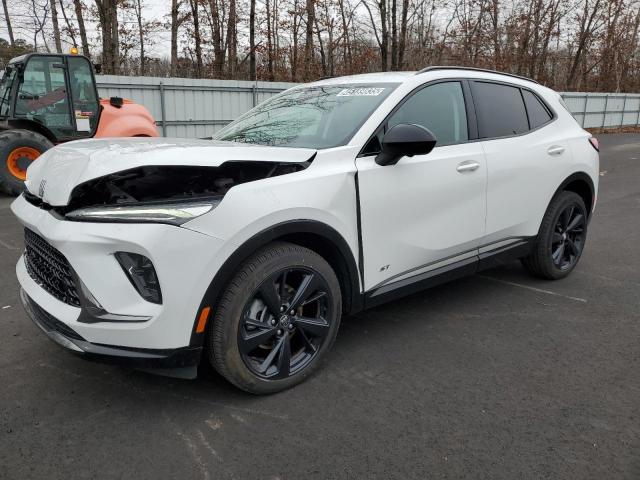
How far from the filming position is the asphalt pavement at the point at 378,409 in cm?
228

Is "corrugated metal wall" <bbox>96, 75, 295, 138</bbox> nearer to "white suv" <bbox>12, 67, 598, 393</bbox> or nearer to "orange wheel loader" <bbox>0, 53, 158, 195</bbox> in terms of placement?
"orange wheel loader" <bbox>0, 53, 158, 195</bbox>

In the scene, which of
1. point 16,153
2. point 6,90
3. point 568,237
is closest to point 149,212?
point 568,237

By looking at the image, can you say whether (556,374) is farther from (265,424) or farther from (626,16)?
(626,16)

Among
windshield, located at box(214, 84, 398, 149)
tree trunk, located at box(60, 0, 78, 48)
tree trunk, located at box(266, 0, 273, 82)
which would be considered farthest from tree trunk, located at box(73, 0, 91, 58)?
windshield, located at box(214, 84, 398, 149)

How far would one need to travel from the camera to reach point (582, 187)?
4785mm

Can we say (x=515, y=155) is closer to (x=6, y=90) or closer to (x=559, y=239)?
(x=559, y=239)

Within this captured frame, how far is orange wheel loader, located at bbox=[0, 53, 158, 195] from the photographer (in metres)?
9.01

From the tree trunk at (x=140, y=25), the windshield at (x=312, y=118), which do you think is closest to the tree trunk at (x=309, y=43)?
the tree trunk at (x=140, y=25)

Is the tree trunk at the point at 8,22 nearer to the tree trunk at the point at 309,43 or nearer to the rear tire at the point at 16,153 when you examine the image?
the tree trunk at the point at 309,43

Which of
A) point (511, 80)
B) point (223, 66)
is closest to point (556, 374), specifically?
point (511, 80)

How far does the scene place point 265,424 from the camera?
2.57 m

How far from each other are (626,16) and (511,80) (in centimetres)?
3995

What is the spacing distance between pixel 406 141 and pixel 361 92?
74 centimetres

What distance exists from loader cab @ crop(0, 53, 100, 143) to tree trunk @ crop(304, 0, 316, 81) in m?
15.2
